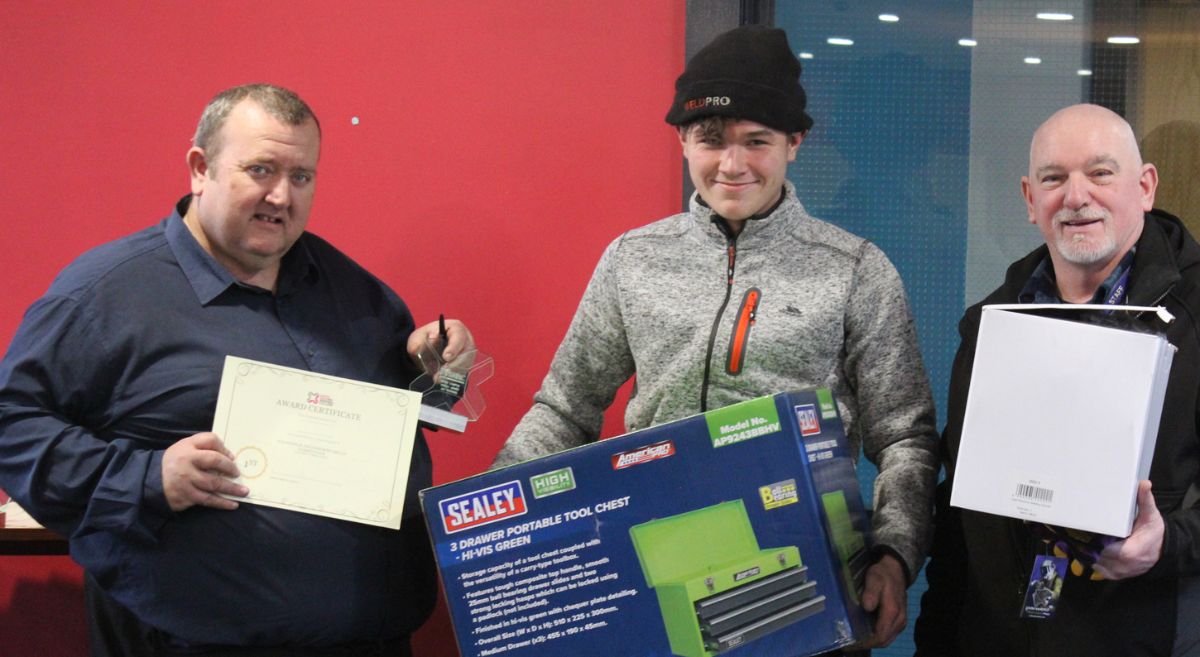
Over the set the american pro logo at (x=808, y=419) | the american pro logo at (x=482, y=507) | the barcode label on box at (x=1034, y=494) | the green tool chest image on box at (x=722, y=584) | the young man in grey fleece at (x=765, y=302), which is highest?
the young man in grey fleece at (x=765, y=302)

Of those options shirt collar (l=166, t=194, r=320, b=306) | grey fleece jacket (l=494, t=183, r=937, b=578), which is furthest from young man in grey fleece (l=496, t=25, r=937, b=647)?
shirt collar (l=166, t=194, r=320, b=306)

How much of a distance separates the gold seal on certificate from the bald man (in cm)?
94

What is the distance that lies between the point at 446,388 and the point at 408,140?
0.86 m

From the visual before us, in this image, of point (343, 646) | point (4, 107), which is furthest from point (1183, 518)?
point (4, 107)

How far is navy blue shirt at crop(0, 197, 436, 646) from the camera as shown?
6.07 feet

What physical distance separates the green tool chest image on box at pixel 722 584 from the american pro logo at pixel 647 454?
0.09 m

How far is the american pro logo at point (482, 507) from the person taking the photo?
5.60 ft

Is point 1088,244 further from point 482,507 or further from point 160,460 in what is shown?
point 160,460

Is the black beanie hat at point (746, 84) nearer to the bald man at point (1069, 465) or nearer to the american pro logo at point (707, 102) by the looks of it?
the american pro logo at point (707, 102)

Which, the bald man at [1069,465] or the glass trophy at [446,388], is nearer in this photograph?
the bald man at [1069,465]

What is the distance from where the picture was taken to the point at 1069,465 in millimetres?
1540

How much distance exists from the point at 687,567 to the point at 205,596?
0.79 m

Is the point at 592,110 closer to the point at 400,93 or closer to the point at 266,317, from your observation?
the point at 400,93

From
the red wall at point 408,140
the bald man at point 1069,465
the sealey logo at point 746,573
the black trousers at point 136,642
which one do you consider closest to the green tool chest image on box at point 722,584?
the sealey logo at point 746,573
